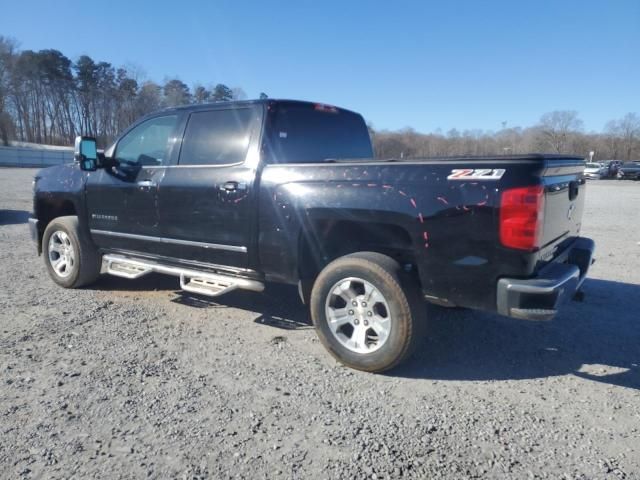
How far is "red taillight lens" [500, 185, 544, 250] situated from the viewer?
2.81 meters

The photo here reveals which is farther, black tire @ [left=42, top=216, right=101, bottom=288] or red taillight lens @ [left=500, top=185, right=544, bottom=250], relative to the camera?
black tire @ [left=42, top=216, right=101, bottom=288]

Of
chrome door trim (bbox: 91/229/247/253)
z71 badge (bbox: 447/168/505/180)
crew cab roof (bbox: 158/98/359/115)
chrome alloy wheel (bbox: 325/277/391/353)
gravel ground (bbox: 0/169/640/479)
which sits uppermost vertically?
crew cab roof (bbox: 158/98/359/115)

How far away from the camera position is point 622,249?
810cm

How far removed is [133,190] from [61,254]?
1.56 m

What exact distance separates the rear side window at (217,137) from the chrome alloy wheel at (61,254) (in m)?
2.07

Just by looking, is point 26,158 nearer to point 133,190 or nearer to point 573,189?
point 133,190

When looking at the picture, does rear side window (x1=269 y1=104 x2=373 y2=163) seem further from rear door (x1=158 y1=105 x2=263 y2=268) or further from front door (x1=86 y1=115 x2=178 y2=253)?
front door (x1=86 y1=115 x2=178 y2=253)

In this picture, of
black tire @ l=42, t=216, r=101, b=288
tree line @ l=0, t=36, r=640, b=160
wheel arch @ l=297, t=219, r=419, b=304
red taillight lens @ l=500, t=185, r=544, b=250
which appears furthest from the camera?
tree line @ l=0, t=36, r=640, b=160

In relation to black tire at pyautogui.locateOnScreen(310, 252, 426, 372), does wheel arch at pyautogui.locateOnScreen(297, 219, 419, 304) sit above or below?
above

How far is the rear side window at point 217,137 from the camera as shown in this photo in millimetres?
4145

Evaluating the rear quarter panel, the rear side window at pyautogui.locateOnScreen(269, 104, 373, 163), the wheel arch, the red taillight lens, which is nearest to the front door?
the rear side window at pyautogui.locateOnScreen(269, 104, 373, 163)

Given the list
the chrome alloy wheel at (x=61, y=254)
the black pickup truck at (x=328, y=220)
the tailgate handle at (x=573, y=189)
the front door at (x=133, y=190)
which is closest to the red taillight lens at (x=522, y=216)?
the black pickup truck at (x=328, y=220)

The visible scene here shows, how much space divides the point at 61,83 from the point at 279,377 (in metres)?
76.6

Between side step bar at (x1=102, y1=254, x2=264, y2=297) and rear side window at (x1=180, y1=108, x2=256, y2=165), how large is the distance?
41.2 inches
